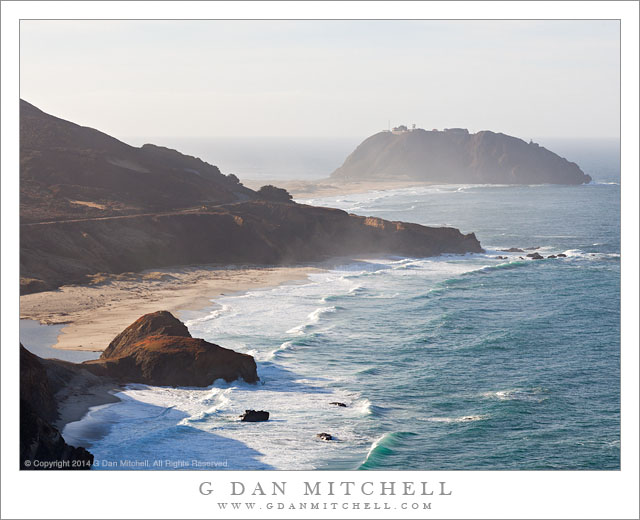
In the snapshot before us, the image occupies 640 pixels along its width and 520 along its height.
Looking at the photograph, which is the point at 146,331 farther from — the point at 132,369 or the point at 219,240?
the point at 219,240

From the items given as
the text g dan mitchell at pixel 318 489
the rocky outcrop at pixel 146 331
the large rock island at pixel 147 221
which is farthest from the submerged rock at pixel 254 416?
the large rock island at pixel 147 221

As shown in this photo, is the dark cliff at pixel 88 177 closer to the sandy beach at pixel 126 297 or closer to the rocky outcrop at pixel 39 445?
the sandy beach at pixel 126 297

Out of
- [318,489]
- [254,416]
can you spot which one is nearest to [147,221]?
[254,416]

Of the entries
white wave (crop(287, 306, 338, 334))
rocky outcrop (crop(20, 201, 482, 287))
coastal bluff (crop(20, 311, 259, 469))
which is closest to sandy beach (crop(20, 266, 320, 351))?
rocky outcrop (crop(20, 201, 482, 287))

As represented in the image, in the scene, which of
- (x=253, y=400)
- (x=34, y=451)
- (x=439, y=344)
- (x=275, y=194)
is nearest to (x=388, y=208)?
(x=275, y=194)

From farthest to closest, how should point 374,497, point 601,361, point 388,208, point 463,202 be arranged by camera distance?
point 463,202, point 388,208, point 601,361, point 374,497

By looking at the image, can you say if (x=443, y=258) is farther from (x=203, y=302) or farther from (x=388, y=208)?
(x=388, y=208)

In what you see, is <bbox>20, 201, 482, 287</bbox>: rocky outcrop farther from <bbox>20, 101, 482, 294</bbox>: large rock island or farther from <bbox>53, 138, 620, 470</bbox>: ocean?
<bbox>53, 138, 620, 470</bbox>: ocean
